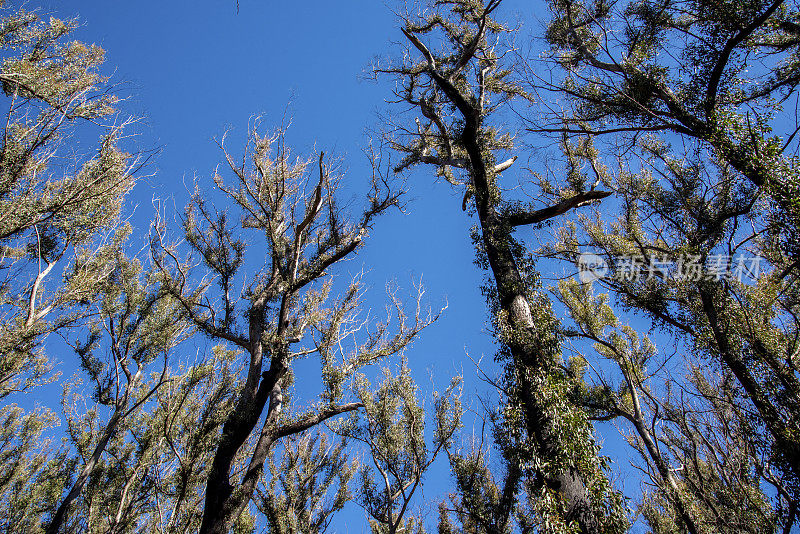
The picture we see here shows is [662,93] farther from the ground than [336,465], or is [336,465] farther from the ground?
[662,93]

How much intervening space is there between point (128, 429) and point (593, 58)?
16119 mm

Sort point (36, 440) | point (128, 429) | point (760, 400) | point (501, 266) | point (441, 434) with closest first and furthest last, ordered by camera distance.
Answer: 1. point (760, 400)
2. point (501, 266)
3. point (441, 434)
4. point (128, 429)
5. point (36, 440)

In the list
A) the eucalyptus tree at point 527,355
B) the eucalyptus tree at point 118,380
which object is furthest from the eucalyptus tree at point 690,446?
the eucalyptus tree at point 118,380

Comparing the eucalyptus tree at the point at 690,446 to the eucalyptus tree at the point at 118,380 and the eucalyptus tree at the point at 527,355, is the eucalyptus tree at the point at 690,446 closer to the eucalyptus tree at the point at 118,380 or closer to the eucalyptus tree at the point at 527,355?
the eucalyptus tree at the point at 527,355

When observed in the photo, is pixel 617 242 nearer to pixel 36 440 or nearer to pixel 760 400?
pixel 760 400

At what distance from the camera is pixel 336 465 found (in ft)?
41.8

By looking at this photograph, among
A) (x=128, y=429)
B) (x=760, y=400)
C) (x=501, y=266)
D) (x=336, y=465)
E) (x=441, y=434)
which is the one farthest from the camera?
(x=336, y=465)

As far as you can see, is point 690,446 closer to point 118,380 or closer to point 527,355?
point 527,355

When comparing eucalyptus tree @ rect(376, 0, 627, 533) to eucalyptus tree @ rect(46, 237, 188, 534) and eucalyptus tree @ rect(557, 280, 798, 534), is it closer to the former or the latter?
eucalyptus tree @ rect(557, 280, 798, 534)

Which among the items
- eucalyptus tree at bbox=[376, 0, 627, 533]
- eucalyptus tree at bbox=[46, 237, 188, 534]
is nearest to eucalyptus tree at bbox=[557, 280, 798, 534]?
eucalyptus tree at bbox=[376, 0, 627, 533]

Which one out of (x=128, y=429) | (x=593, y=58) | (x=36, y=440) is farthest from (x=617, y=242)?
(x=36, y=440)

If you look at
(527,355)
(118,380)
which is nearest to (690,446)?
(527,355)

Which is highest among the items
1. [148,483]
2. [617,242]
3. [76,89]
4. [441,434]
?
[76,89]

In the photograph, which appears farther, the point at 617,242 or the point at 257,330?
the point at 617,242
